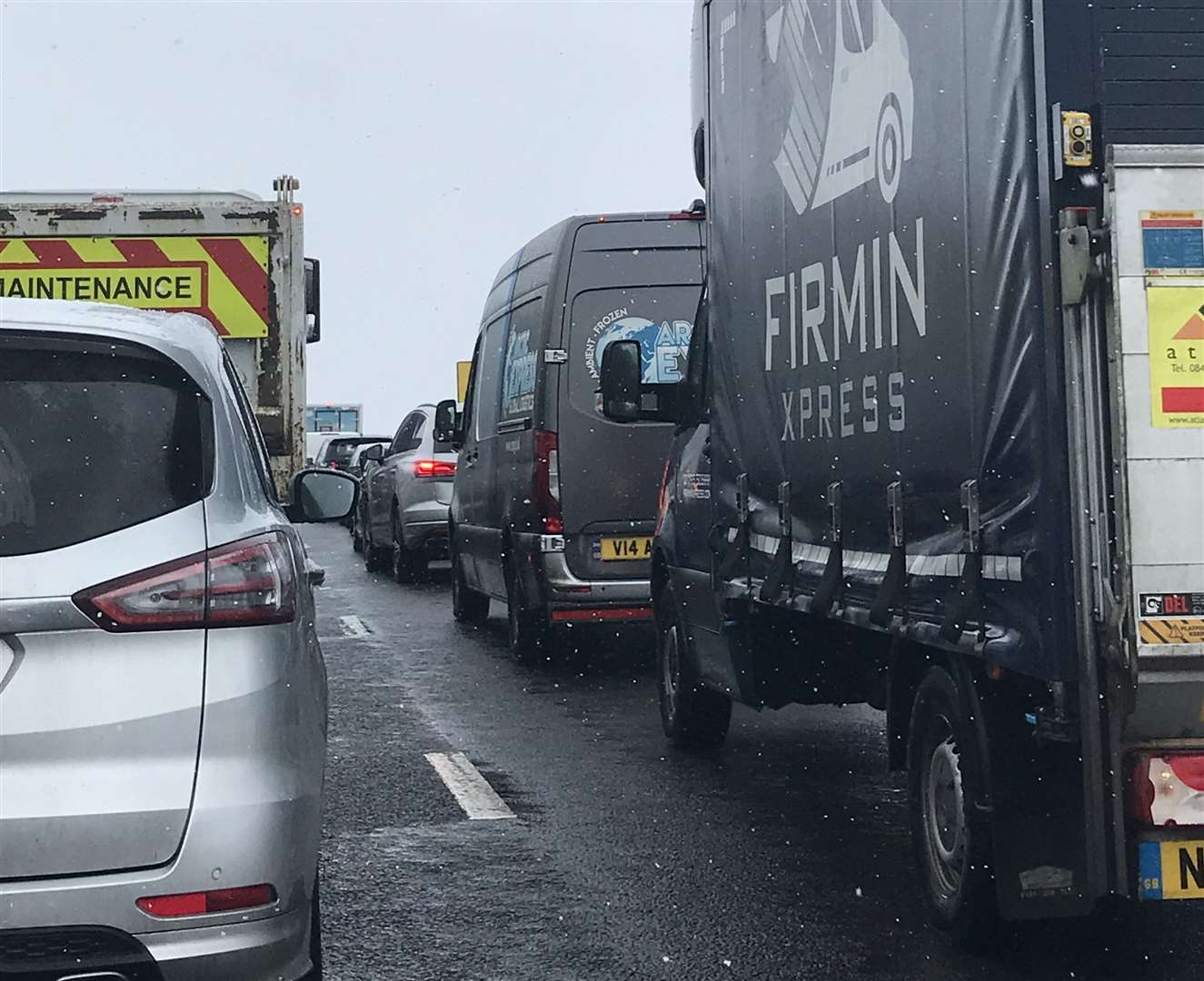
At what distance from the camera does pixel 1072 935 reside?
562 cm

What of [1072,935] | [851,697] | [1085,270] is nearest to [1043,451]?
[1085,270]

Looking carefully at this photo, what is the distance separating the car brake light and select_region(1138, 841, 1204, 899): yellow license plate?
81.9 inches

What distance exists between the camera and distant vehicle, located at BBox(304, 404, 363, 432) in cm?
8006

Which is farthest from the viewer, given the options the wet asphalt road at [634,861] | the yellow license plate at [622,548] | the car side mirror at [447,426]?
the car side mirror at [447,426]

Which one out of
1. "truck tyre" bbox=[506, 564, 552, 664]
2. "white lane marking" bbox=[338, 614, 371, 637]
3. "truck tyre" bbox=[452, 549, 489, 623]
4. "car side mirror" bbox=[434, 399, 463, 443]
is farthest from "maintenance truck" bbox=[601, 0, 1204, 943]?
"truck tyre" bbox=[452, 549, 489, 623]

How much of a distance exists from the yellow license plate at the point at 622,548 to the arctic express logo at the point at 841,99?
486cm

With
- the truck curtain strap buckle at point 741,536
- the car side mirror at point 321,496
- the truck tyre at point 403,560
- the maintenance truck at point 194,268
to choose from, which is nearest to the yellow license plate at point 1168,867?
the car side mirror at point 321,496

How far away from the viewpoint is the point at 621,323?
451 inches

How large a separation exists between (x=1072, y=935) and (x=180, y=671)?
308cm

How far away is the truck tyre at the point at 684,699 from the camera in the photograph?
8.76 metres

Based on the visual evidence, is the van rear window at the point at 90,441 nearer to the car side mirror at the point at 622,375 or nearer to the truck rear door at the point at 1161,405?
the truck rear door at the point at 1161,405

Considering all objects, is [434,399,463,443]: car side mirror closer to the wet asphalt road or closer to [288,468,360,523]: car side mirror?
the wet asphalt road

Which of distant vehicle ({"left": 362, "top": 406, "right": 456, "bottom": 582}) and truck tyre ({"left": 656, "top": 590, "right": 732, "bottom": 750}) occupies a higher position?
distant vehicle ({"left": 362, "top": 406, "right": 456, "bottom": 582})

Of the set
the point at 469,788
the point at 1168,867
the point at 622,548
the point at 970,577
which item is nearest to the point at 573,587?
the point at 622,548
